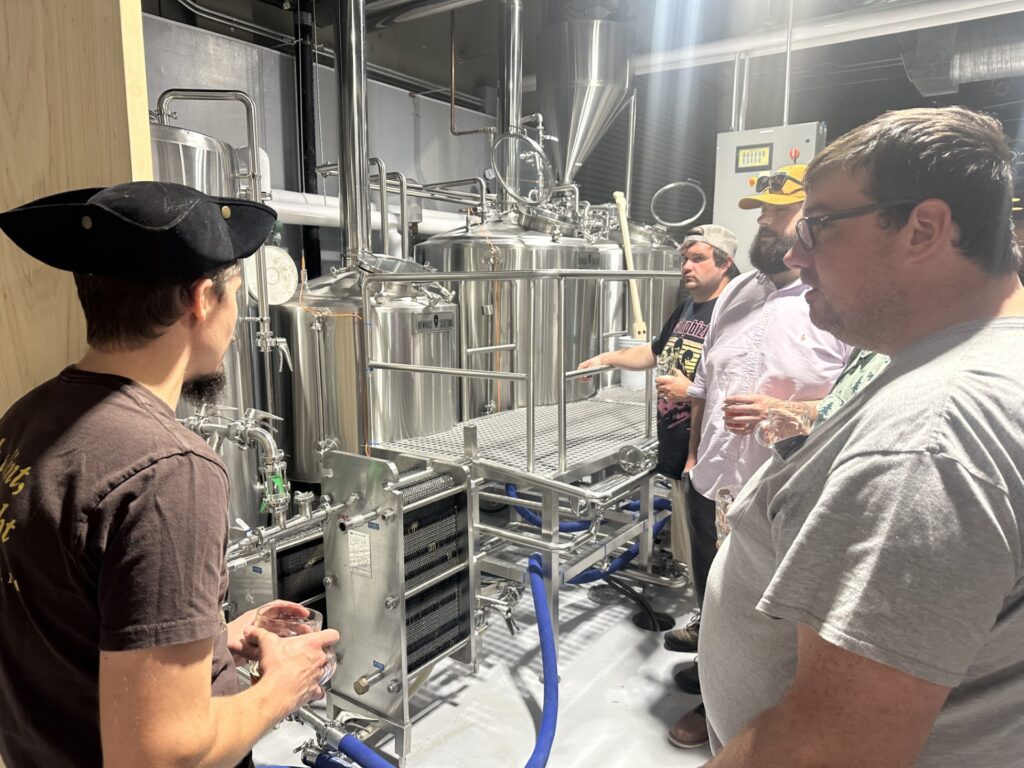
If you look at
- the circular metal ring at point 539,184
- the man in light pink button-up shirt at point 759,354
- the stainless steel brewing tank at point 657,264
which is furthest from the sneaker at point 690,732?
the circular metal ring at point 539,184

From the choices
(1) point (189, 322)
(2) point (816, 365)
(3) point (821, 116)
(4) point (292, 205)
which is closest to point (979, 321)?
(1) point (189, 322)

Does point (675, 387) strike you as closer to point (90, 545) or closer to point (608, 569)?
point (608, 569)

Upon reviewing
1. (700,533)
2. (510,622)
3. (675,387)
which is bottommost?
(510,622)

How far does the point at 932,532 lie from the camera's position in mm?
580

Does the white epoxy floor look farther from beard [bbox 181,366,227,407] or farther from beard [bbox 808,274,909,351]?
beard [bbox 808,274,909,351]

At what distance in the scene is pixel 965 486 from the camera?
577 mm

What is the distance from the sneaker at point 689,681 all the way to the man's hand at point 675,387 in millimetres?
980

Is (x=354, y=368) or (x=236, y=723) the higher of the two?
(x=354, y=368)

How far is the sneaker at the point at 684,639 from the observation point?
257 cm

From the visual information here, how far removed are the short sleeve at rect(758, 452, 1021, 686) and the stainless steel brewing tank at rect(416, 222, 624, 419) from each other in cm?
260

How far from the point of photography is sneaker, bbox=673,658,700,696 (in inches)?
91.2

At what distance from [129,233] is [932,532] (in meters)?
0.86

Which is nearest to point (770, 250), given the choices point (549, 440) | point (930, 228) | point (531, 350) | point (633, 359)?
point (531, 350)

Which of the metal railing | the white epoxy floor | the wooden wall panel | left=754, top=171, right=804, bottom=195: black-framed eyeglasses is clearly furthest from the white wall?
the white epoxy floor
